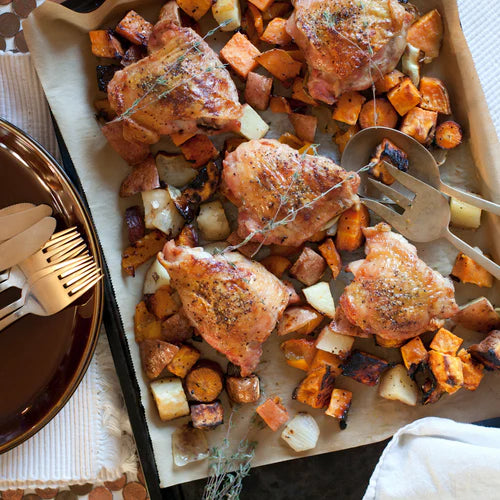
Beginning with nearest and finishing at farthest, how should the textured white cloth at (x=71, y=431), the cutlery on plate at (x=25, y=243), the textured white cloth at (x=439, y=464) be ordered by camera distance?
1. the textured white cloth at (x=439, y=464)
2. the cutlery on plate at (x=25, y=243)
3. the textured white cloth at (x=71, y=431)

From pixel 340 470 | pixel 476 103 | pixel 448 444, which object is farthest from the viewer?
pixel 340 470

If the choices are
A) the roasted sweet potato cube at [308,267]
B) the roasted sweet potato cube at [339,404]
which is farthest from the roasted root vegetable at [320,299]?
the roasted sweet potato cube at [339,404]

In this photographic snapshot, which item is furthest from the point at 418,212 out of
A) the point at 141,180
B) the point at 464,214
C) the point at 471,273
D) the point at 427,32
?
the point at 141,180

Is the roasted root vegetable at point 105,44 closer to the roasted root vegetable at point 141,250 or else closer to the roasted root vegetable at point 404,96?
the roasted root vegetable at point 141,250

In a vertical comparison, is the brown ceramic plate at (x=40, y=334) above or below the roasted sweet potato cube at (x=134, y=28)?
below

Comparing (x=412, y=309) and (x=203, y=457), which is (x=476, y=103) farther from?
(x=203, y=457)

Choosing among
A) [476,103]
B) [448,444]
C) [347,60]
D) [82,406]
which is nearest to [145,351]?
[82,406]

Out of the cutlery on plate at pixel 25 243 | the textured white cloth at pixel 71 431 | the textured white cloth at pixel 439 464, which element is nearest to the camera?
the textured white cloth at pixel 439 464
